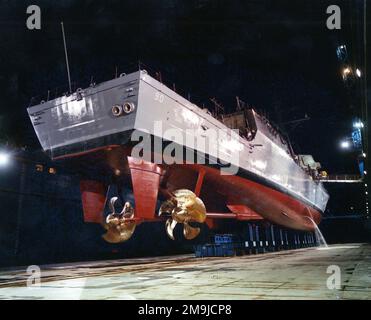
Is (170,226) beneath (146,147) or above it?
beneath

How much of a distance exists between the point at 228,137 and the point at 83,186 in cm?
785

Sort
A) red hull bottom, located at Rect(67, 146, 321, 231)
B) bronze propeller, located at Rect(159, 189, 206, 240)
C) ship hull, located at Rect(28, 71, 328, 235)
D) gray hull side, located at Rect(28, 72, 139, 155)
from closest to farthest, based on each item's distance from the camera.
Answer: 1. gray hull side, located at Rect(28, 72, 139, 155)
2. ship hull, located at Rect(28, 71, 328, 235)
3. red hull bottom, located at Rect(67, 146, 321, 231)
4. bronze propeller, located at Rect(159, 189, 206, 240)

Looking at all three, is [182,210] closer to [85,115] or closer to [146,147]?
[146,147]

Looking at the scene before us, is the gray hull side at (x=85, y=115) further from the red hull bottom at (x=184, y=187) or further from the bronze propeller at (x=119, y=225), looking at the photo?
the bronze propeller at (x=119, y=225)

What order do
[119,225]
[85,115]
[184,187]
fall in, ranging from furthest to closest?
[184,187]
[85,115]
[119,225]

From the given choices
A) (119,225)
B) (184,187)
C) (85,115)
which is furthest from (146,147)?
(184,187)

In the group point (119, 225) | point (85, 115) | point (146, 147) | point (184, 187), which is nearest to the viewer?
point (146, 147)

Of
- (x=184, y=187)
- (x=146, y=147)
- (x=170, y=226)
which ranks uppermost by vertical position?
(x=146, y=147)

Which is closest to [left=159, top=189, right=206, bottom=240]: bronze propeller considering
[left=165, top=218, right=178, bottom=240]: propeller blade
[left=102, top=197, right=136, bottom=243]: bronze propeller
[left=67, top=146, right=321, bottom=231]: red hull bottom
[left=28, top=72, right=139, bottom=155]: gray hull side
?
[left=165, top=218, right=178, bottom=240]: propeller blade

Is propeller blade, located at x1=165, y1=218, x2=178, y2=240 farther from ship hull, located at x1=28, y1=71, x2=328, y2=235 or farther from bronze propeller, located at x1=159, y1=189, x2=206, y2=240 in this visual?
ship hull, located at x1=28, y1=71, x2=328, y2=235

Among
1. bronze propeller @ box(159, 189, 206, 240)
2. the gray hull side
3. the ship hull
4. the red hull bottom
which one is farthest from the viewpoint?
bronze propeller @ box(159, 189, 206, 240)

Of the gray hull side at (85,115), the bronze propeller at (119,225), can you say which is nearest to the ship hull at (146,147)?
the gray hull side at (85,115)
